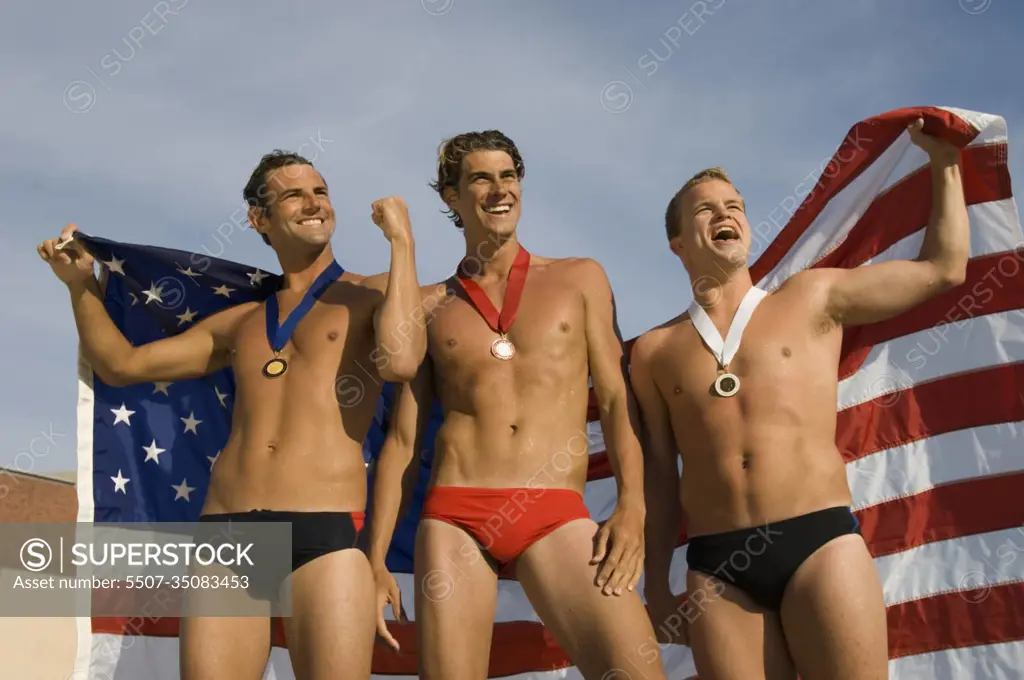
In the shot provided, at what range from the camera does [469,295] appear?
18.5ft

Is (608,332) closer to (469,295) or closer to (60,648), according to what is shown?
(469,295)

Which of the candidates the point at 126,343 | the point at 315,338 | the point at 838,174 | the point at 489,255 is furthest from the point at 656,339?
the point at 126,343

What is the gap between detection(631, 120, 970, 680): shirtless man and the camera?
471 centimetres

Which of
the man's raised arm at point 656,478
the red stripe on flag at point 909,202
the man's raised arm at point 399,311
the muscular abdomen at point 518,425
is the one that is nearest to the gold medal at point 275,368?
the man's raised arm at point 399,311

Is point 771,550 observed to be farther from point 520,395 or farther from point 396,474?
point 396,474

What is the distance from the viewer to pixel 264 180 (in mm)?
6434

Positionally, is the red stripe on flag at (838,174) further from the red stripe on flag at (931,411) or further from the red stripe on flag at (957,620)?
the red stripe on flag at (957,620)

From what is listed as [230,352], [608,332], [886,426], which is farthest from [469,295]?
[886,426]

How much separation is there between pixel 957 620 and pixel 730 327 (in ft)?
7.83

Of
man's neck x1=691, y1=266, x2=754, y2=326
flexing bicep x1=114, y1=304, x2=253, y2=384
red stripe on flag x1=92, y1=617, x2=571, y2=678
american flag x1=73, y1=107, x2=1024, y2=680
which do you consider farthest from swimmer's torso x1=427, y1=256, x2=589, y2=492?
red stripe on flag x1=92, y1=617, x2=571, y2=678

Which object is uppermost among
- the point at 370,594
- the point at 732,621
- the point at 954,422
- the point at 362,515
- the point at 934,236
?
the point at 934,236

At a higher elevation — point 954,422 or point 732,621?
point 954,422

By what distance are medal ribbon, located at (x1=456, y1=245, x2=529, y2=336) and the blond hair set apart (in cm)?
83

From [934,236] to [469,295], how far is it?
2.44 m
